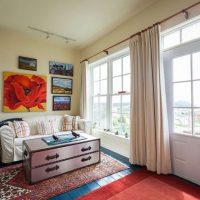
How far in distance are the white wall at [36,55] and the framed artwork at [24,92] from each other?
0.33 feet

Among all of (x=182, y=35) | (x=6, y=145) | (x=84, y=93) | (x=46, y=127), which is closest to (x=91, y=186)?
(x=6, y=145)

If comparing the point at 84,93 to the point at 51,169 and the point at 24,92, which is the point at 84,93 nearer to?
the point at 24,92

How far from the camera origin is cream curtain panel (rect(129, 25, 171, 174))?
2.29 meters

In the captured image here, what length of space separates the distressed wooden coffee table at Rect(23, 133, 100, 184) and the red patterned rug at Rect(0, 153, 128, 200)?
0.09 metres

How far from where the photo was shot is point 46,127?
3426 mm

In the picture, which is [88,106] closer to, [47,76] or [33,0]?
[47,76]

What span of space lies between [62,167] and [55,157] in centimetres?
21

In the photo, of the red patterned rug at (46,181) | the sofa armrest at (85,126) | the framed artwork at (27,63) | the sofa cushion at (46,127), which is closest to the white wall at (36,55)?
the framed artwork at (27,63)

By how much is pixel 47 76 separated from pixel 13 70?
794 mm

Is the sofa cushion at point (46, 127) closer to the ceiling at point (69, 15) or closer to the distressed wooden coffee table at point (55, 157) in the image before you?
the distressed wooden coffee table at point (55, 157)

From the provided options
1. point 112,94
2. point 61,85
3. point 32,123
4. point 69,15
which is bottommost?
point 32,123

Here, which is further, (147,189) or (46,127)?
(46,127)

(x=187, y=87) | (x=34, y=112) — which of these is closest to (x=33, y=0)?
(x=34, y=112)

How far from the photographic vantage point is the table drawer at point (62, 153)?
6.78ft
